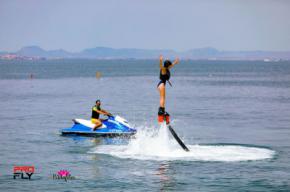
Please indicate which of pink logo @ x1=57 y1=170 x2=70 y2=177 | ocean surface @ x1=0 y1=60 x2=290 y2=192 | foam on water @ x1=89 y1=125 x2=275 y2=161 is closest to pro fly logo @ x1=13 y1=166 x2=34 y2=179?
ocean surface @ x1=0 y1=60 x2=290 y2=192

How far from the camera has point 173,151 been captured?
30828 millimetres

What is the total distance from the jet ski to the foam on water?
409 cm

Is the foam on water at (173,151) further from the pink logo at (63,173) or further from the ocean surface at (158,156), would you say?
the pink logo at (63,173)

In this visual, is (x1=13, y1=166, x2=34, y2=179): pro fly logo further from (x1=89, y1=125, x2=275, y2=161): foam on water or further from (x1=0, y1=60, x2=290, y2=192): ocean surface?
(x1=89, y1=125, x2=275, y2=161): foam on water

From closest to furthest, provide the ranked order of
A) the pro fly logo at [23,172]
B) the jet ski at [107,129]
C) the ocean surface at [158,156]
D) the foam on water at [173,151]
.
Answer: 1. the ocean surface at [158,156]
2. the pro fly logo at [23,172]
3. the foam on water at [173,151]
4. the jet ski at [107,129]

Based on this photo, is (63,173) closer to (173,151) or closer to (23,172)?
(23,172)

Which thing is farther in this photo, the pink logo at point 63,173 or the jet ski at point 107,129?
the jet ski at point 107,129

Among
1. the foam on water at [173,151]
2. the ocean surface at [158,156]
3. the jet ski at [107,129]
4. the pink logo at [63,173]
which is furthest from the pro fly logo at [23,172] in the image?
the jet ski at [107,129]

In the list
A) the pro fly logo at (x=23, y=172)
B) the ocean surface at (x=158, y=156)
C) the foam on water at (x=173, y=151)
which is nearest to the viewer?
the ocean surface at (x=158, y=156)

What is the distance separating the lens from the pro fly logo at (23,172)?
87.7ft

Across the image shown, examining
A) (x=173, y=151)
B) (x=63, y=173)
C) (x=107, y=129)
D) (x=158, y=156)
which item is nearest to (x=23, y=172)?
(x=63, y=173)

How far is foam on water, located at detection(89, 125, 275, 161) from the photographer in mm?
29795

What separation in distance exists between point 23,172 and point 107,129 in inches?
430

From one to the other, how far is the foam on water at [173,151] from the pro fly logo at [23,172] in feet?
15.1
